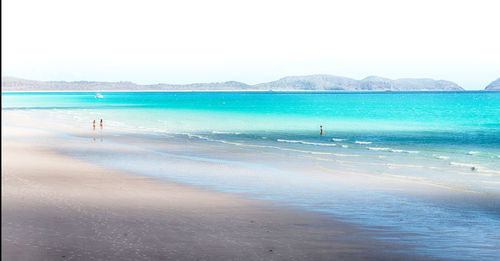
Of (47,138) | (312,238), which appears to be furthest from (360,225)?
(47,138)

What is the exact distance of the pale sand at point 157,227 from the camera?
34.1 ft

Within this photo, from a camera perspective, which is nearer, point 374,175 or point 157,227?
point 157,227

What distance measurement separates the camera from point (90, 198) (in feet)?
51.8

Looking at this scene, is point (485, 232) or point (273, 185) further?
point (273, 185)

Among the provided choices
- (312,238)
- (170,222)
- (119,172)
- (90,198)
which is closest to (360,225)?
(312,238)

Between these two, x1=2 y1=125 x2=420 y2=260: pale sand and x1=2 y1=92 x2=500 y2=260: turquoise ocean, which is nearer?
x1=2 y1=125 x2=420 y2=260: pale sand

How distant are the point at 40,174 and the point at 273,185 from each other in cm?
838

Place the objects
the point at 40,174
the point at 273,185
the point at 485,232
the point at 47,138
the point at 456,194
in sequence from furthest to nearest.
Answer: the point at 47,138 → the point at 40,174 → the point at 273,185 → the point at 456,194 → the point at 485,232

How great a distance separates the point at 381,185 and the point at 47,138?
26.2 metres

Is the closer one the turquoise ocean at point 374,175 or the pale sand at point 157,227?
the pale sand at point 157,227

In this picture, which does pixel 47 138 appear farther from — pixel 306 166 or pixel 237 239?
pixel 237 239

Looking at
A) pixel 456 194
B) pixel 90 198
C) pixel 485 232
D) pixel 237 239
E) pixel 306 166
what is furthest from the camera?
pixel 306 166

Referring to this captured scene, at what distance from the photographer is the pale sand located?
10398 mm

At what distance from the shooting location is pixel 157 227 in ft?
40.5
